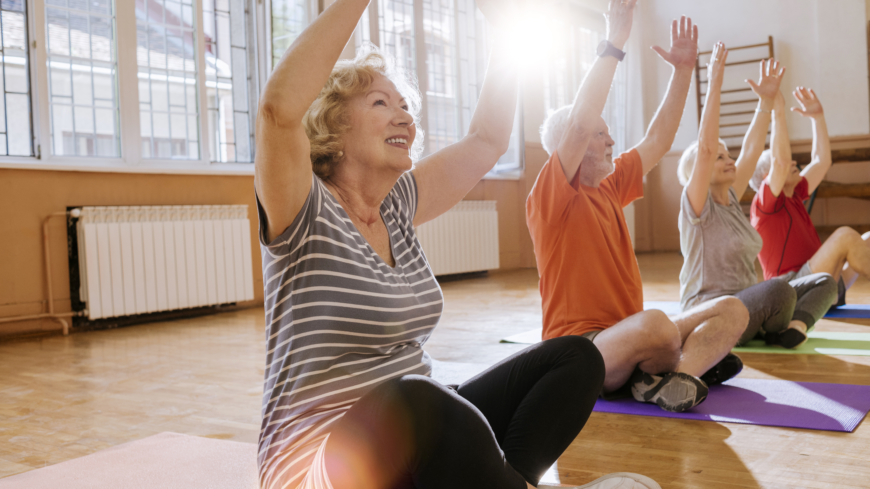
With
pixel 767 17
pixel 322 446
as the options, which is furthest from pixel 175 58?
pixel 767 17

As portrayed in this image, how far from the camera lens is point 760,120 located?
3152mm

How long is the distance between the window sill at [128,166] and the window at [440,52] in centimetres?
170

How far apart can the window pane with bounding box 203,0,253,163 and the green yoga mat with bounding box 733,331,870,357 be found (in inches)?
151

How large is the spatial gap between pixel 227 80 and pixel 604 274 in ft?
13.3

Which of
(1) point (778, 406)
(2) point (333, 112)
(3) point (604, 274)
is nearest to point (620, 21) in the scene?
(3) point (604, 274)

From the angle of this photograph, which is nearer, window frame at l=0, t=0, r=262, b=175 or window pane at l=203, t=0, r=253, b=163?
window frame at l=0, t=0, r=262, b=175

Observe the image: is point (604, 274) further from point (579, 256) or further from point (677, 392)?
point (677, 392)

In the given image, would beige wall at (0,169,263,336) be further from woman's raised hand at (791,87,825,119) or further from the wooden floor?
woman's raised hand at (791,87,825,119)

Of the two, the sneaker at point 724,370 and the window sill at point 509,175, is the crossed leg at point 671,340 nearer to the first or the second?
the sneaker at point 724,370

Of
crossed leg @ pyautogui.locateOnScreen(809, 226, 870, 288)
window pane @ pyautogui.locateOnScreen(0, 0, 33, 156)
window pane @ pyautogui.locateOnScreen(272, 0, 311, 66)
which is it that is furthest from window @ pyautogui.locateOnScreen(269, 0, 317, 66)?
crossed leg @ pyautogui.locateOnScreen(809, 226, 870, 288)

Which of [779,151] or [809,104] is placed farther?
[809,104]

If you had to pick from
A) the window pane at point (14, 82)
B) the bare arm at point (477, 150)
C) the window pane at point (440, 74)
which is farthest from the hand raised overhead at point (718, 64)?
the window pane at point (440, 74)

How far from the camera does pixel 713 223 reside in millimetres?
2793

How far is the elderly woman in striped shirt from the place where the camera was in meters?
0.93
